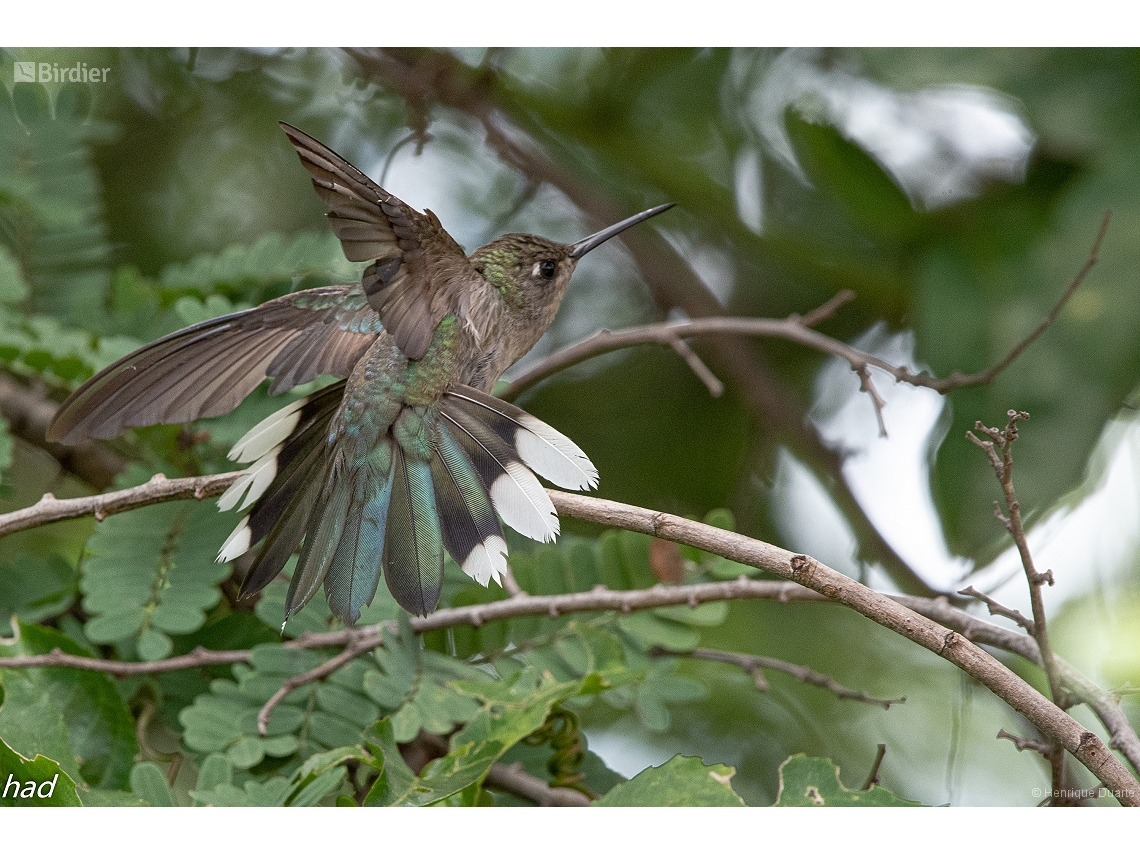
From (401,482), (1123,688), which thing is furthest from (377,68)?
(1123,688)

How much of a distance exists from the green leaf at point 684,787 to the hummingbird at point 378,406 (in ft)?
1.01

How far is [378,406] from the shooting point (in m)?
1.28

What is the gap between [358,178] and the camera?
972 millimetres

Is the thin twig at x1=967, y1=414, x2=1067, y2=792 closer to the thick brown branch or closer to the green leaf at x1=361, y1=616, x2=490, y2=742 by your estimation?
the green leaf at x1=361, y1=616, x2=490, y2=742

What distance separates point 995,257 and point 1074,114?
304 mm

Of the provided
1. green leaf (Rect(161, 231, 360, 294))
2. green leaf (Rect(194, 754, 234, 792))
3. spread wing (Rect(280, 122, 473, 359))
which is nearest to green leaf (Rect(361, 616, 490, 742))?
green leaf (Rect(194, 754, 234, 792))

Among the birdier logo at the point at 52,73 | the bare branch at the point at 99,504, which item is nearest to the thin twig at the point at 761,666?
the bare branch at the point at 99,504

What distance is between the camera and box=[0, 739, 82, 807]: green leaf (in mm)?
1135

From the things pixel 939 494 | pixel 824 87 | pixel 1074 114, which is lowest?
pixel 939 494

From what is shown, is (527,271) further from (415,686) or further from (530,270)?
(415,686)

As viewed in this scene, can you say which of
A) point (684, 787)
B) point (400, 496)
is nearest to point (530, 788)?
point (684, 787)

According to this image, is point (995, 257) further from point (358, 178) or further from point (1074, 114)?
point (358, 178)

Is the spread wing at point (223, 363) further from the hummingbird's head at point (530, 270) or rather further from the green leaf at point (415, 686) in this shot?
the green leaf at point (415, 686)

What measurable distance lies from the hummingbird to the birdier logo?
27.6 inches
